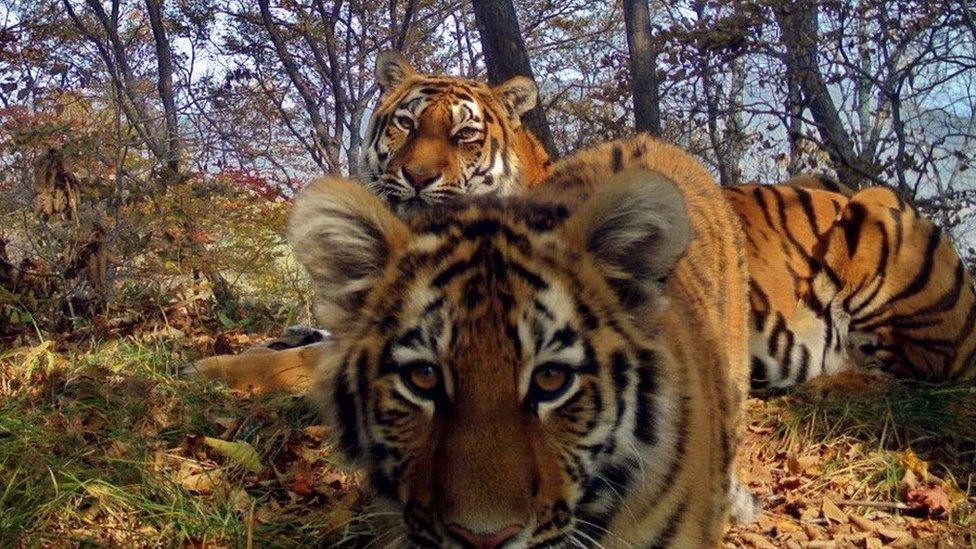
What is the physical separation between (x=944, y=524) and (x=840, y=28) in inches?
269

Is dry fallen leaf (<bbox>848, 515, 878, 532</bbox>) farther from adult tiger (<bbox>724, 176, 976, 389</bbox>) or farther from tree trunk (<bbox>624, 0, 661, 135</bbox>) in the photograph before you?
tree trunk (<bbox>624, 0, 661, 135</bbox>)

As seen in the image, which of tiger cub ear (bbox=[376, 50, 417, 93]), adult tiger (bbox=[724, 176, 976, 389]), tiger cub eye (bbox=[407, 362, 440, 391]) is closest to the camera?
tiger cub eye (bbox=[407, 362, 440, 391])

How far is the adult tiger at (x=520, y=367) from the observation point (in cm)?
201

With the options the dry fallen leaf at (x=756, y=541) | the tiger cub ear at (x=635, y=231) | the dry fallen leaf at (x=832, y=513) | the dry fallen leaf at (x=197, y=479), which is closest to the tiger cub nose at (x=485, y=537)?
the tiger cub ear at (x=635, y=231)

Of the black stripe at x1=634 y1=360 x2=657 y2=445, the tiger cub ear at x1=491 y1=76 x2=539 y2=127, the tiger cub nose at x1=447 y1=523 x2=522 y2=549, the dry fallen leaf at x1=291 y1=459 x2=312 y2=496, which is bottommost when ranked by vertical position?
the dry fallen leaf at x1=291 y1=459 x2=312 y2=496

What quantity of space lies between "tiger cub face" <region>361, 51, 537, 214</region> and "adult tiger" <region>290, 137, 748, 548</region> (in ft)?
8.49

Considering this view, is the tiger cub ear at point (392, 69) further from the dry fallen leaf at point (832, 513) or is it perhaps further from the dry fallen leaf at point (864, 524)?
the dry fallen leaf at point (864, 524)

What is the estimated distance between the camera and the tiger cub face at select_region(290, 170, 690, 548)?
78.4 inches

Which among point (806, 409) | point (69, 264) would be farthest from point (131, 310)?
point (806, 409)

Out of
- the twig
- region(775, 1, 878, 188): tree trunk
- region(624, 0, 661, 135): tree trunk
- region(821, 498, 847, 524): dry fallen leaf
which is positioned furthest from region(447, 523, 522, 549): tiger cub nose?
region(775, 1, 878, 188): tree trunk

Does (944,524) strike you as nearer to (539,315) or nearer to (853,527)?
(853,527)

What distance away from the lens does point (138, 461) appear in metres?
3.34

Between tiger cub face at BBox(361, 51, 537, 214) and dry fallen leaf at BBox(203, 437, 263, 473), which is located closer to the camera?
dry fallen leaf at BBox(203, 437, 263, 473)

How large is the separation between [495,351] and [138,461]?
1915 millimetres
